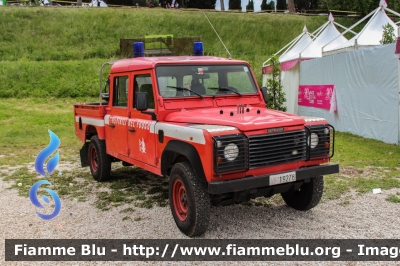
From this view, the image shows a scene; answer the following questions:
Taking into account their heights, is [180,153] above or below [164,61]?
below

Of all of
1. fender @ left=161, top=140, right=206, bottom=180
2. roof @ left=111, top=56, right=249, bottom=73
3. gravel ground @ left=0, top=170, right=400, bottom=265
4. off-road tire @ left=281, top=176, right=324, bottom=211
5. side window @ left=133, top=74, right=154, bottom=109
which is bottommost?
gravel ground @ left=0, top=170, right=400, bottom=265

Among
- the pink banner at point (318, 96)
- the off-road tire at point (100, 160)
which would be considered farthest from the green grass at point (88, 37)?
the off-road tire at point (100, 160)

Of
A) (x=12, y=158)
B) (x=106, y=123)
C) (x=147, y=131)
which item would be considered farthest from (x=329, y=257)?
(x=12, y=158)

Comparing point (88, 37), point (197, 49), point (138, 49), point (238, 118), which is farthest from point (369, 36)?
point (88, 37)

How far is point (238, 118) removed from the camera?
15.5ft

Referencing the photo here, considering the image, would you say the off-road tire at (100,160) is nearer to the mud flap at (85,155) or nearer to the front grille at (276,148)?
the mud flap at (85,155)

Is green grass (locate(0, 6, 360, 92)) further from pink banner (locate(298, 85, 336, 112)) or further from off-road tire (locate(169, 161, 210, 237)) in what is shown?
off-road tire (locate(169, 161, 210, 237))

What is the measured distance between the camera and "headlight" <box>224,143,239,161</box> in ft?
13.9

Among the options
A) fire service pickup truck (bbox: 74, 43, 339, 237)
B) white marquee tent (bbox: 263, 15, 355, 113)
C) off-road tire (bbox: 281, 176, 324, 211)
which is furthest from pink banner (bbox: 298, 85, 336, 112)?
off-road tire (bbox: 281, 176, 324, 211)

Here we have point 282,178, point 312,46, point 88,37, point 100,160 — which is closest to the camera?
point 282,178

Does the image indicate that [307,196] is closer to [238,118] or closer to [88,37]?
[238,118]

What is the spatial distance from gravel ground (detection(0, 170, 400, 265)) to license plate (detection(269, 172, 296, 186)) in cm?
71

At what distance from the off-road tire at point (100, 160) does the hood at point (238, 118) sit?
2.42m

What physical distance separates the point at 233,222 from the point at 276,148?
127cm
